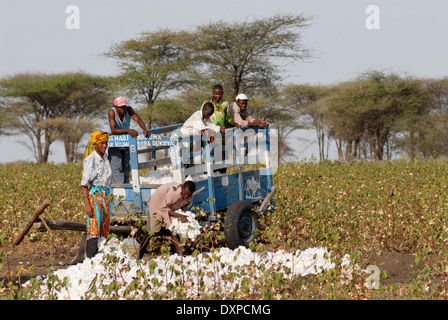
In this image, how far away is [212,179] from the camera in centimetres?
811

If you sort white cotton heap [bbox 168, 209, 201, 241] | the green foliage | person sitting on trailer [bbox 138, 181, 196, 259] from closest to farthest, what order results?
the green foliage
white cotton heap [bbox 168, 209, 201, 241]
person sitting on trailer [bbox 138, 181, 196, 259]

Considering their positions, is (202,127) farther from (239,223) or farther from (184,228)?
(184,228)

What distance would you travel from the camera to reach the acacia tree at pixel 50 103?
39219mm

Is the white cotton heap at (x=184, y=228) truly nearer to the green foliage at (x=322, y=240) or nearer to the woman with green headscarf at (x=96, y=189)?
the green foliage at (x=322, y=240)

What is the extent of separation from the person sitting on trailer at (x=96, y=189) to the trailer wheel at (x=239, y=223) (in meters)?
1.63

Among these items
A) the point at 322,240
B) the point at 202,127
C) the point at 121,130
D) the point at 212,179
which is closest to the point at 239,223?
the point at 212,179

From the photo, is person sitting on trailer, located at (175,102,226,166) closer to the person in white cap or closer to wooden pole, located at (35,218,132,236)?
the person in white cap

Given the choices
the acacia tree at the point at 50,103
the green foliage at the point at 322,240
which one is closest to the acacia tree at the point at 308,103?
the acacia tree at the point at 50,103

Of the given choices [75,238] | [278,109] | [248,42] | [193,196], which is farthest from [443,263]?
[278,109]

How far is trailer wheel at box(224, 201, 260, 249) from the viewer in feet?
26.1

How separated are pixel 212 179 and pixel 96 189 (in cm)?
163

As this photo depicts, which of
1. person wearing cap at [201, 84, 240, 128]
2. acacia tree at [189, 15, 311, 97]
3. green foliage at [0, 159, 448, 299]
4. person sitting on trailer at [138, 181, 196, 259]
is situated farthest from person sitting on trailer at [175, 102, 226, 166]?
acacia tree at [189, 15, 311, 97]
